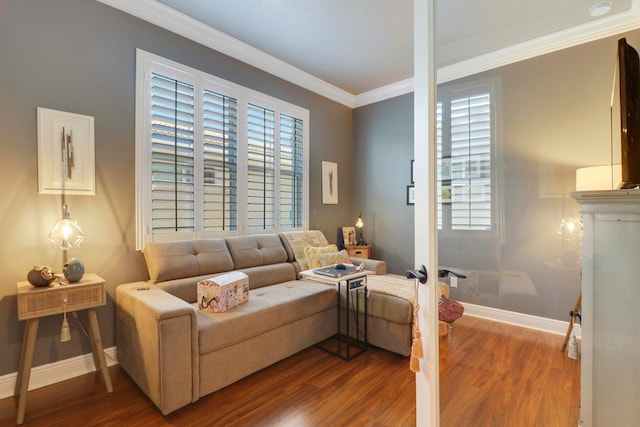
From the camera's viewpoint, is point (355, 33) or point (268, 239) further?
point (268, 239)

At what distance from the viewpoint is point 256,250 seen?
3.14 meters

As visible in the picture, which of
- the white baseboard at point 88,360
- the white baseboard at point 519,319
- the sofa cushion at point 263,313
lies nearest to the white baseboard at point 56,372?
the white baseboard at point 88,360

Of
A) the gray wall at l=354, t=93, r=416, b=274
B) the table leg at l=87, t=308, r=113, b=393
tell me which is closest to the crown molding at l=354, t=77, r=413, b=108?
the gray wall at l=354, t=93, r=416, b=274

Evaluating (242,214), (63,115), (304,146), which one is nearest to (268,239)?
(242,214)

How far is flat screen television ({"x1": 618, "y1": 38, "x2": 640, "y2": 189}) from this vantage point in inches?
37.2

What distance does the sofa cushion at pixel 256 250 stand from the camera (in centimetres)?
298

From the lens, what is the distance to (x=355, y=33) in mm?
3014

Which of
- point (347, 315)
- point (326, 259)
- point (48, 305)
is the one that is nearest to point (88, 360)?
point (48, 305)

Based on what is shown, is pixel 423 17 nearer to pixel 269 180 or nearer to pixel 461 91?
pixel 461 91

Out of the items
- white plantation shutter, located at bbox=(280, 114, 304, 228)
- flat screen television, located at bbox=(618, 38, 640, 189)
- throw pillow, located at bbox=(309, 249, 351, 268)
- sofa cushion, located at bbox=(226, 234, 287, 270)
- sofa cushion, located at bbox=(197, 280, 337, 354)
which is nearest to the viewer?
flat screen television, located at bbox=(618, 38, 640, 189)

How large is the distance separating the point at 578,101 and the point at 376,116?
9.70ft

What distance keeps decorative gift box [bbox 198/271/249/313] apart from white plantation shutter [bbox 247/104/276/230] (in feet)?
3.86

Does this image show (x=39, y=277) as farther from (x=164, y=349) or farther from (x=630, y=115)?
(x=630, y=115)

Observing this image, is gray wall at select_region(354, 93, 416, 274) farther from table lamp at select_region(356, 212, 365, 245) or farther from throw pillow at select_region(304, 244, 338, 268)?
throw pillow at select_region(304, 244, 338, 268)
